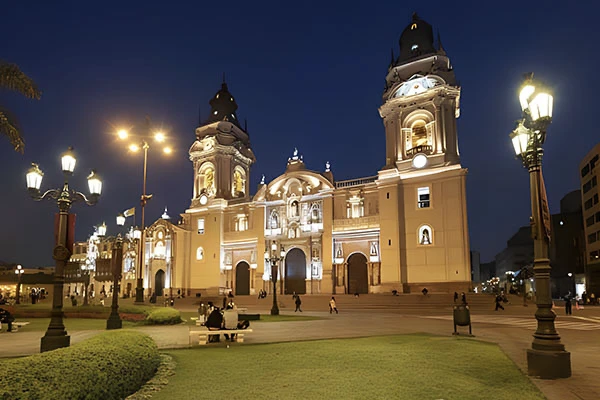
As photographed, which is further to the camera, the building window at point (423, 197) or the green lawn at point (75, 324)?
the building window at point (423, 197)

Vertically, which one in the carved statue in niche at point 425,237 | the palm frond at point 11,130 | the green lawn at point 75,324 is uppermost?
the palm frond at point 11,130

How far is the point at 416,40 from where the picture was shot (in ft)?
151

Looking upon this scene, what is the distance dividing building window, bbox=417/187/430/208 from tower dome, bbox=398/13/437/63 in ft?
46.2

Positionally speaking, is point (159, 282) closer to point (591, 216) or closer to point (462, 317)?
point (462, 317)

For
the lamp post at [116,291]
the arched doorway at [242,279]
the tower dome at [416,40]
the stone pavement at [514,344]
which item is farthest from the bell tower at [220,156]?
the stone pavement at [514,344]

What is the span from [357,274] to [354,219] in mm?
5568

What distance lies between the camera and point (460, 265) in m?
38.4

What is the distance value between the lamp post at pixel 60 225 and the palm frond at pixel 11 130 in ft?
3.30

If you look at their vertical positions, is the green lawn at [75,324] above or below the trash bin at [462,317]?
below

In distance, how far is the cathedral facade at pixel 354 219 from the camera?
1587 inches

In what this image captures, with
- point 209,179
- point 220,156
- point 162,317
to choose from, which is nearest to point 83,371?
point 162,317

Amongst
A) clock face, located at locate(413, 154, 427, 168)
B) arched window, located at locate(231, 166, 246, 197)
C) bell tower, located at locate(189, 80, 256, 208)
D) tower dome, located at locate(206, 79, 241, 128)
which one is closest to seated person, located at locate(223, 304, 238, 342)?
clock face, located at locate(413, 154, 427, 168)

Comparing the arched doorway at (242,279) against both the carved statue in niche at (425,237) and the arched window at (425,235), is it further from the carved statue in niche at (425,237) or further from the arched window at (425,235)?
the carved statue in niche at (425,237)

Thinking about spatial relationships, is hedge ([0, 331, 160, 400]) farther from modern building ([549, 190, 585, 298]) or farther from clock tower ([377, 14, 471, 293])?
modern building ([549, 190, 585, 298])
